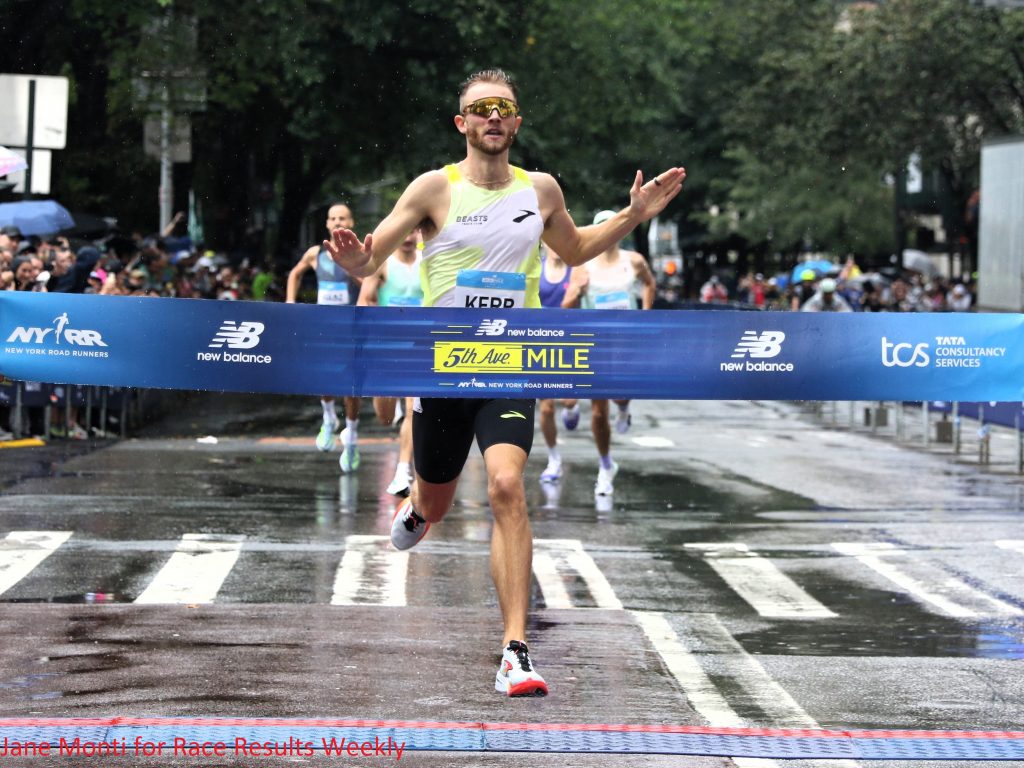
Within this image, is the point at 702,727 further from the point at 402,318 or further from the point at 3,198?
the point at 3,198

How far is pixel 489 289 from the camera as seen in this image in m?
8.05

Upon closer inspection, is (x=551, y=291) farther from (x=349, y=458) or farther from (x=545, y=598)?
(x=545, y=598)

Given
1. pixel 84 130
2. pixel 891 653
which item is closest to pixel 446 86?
pixel 84 130

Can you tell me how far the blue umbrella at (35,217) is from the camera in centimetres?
2261

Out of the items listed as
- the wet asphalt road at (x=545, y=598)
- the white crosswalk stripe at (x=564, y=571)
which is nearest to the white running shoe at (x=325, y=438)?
the wet asphalt road at (x=545, y=598)

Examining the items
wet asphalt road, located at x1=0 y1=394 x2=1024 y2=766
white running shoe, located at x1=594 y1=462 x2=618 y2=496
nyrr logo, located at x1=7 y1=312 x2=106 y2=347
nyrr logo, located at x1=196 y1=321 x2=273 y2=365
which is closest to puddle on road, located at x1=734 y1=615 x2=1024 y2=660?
wet asphalt road, located at x1=0 y1=394 x2=1024 y2=766

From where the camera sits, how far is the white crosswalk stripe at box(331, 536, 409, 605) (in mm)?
10602

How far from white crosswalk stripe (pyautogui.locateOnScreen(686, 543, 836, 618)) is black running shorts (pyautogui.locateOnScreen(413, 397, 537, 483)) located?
2.95 m

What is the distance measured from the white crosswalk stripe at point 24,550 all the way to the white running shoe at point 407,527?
2.78 m

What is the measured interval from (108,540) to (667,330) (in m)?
5.53

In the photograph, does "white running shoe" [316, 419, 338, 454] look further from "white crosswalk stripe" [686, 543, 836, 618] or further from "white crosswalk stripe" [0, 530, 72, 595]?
"white crosswalk stripe" [686, 543, 836, 618]

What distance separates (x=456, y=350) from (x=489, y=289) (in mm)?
297

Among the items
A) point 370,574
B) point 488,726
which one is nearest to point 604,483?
point 370,574

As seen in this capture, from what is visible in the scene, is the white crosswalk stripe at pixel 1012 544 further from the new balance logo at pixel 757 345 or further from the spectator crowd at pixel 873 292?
the spectator crowd at pixel 873 292
